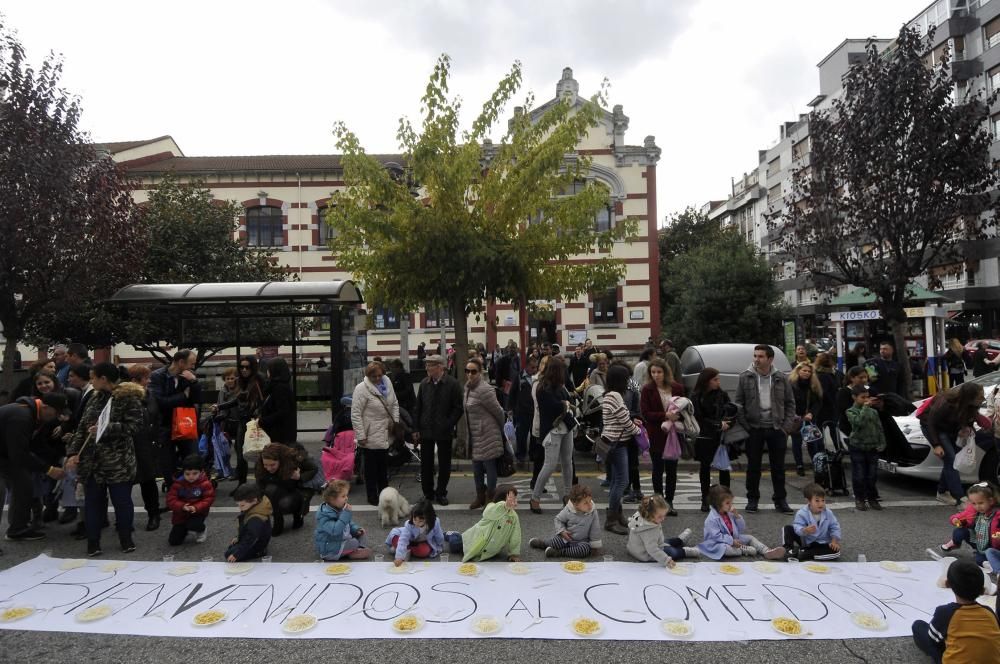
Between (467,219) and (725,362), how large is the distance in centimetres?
520

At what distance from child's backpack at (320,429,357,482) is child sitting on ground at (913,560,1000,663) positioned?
6245 mm

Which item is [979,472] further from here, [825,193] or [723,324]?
[723,324]

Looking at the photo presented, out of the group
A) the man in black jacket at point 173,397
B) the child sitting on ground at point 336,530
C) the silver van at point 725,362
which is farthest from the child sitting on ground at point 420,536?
the silver van at point 725,362

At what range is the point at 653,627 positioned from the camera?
4.30 meters

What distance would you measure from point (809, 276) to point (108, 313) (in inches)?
743

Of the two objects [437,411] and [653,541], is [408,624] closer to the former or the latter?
[653,541]

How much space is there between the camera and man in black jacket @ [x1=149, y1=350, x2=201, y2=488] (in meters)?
7.30

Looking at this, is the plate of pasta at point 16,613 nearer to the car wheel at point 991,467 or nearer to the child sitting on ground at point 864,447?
the child sitting on ground at point 864,447

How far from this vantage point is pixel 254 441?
24.9 ft

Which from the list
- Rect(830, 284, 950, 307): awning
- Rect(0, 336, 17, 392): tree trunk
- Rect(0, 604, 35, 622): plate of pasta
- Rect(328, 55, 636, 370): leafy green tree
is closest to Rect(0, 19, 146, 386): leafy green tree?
Rect(0, 336, 17, 392): tree trunk

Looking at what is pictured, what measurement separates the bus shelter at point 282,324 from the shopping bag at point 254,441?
1.86 metres

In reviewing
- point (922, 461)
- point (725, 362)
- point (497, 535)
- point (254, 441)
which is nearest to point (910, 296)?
point (725, 362)

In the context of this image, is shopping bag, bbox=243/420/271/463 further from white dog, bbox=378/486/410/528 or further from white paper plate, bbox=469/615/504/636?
white paper plate, bbox=469/615/504/636

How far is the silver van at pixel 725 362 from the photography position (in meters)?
10.8
